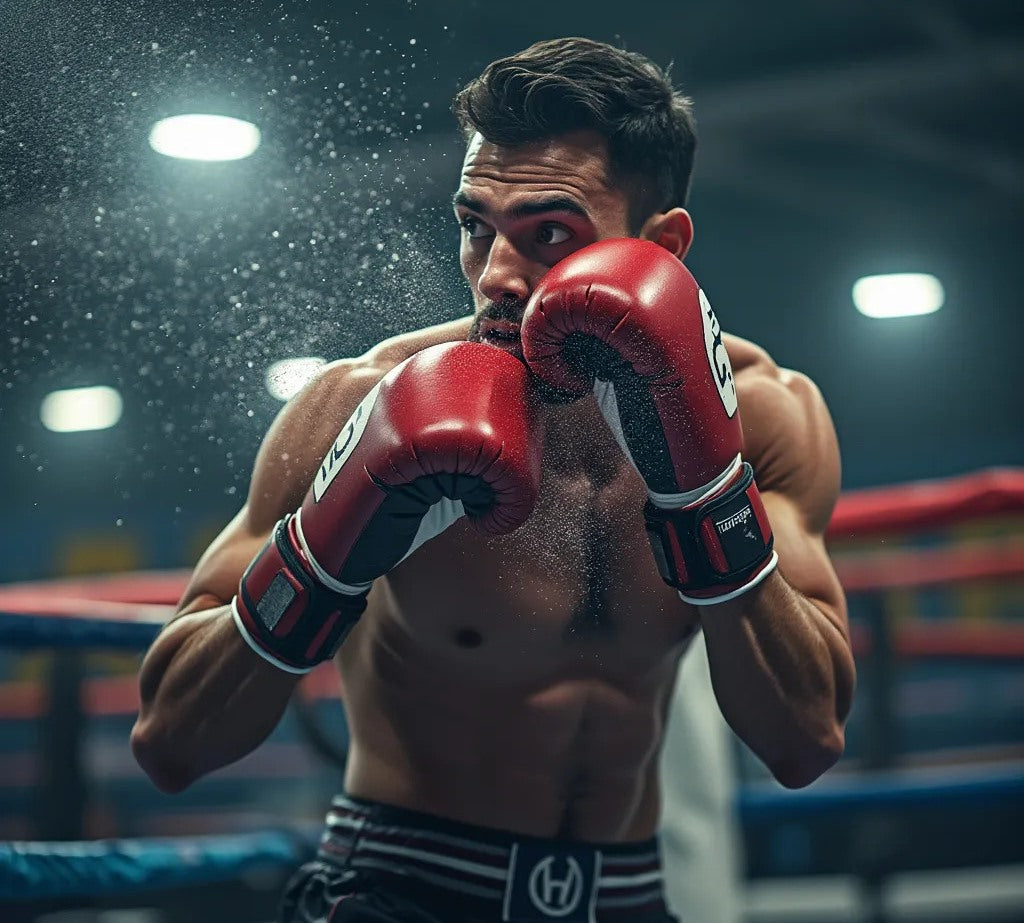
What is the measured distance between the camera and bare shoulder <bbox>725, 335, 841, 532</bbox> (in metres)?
1.36

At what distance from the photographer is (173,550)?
24.7 ft

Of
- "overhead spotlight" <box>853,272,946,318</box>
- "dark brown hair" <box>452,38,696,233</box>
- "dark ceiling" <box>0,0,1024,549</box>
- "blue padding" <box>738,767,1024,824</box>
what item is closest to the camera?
"dark ceiling" <box>0,0,1024,549</box>

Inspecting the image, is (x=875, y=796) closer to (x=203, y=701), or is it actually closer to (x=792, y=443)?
(x=792, y=443)

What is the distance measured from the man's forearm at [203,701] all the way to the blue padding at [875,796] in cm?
128

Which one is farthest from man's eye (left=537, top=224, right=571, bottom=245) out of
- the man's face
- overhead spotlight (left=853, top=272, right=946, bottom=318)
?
overhead spotlight (left=853, top=272, right=946, bottom=318)

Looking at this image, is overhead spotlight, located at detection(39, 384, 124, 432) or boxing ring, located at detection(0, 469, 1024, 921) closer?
overhead spotlight, located at detection(39, 384, 124, 432)

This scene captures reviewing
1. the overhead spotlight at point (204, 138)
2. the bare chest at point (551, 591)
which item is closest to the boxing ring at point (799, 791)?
the bare chest at point (551, 591)

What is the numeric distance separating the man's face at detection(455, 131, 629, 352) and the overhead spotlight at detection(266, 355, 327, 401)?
0.46 feet

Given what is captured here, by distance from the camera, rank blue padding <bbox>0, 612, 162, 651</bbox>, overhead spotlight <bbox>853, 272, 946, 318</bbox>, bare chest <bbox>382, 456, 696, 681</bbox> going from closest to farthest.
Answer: bare chest <bbox>382, 456, 696, 681</bbox> < blue padding <bbox>0, 612, 162, 651</bbox> < overhead spotlight <bbox>853, 272, 946, 318</bbox>

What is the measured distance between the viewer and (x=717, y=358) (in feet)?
3.64

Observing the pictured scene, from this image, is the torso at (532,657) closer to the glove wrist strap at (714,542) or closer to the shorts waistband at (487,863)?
the shorts waistband at (487,863)

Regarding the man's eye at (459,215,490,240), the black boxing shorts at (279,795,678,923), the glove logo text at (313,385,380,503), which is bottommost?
the black boxing shorts at (279,795,678,923)

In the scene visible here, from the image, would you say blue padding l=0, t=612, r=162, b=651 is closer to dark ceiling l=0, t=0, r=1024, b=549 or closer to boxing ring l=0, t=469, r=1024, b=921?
boxing ring l=0, t=469, r=1024, b=921

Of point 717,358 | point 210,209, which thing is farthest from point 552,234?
point 210,209
